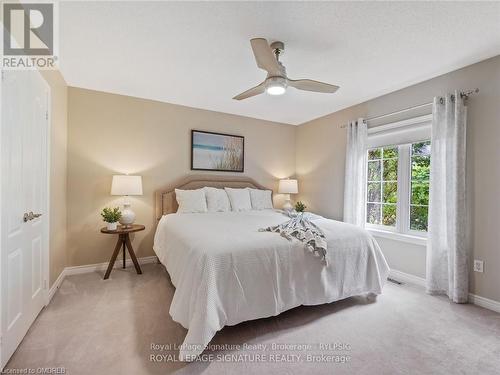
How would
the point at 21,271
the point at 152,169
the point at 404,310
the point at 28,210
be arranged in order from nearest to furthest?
the point at 21,271 → the point at 28,210 → the point at 404,310 → the point at 152,169

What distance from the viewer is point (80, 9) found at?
182 cm

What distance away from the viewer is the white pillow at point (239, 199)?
12.7 ft

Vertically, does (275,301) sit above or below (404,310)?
above

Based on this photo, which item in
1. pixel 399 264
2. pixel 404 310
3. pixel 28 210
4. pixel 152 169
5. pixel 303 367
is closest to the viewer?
pixel 303 367

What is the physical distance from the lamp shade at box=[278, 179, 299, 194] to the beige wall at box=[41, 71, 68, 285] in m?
3.34

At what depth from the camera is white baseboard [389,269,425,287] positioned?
9.77ft

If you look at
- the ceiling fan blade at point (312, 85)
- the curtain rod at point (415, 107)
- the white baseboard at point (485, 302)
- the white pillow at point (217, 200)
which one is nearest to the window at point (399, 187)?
the curtain rod at point (415, 107)

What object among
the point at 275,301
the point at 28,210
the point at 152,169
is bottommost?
the point at 275,301

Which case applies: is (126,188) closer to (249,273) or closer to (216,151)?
(216,151)

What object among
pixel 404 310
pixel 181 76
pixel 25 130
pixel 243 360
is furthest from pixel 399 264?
pixel 25 130

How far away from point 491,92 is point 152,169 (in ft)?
13.6

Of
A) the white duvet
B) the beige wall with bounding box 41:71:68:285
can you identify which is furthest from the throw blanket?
the beige wall with bounding box 41:71:68:285

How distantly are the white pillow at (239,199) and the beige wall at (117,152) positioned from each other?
2.71ft

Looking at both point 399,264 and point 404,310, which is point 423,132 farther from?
point 404,310
